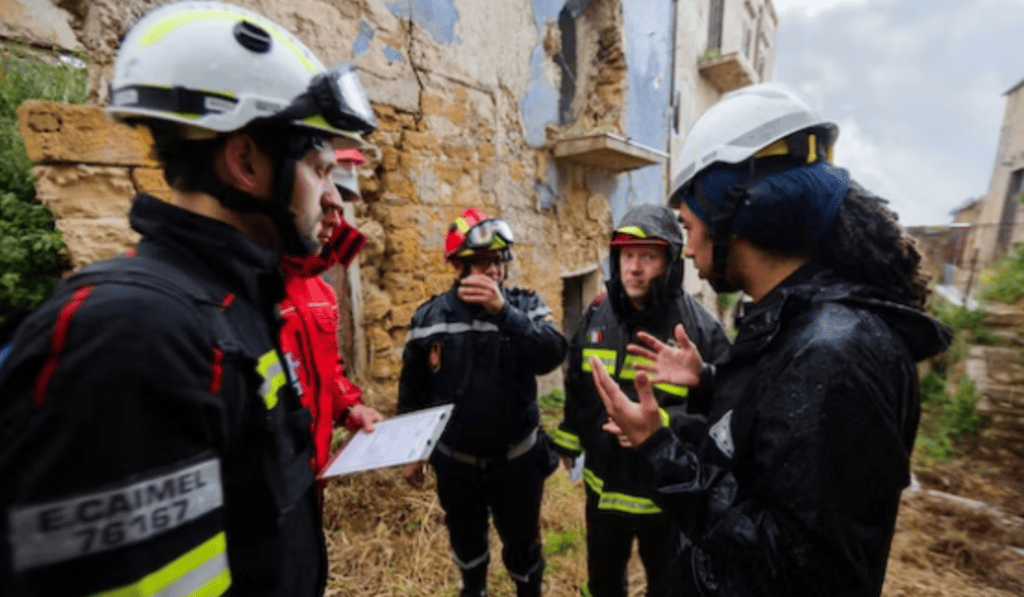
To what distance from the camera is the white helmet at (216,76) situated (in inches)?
39.6

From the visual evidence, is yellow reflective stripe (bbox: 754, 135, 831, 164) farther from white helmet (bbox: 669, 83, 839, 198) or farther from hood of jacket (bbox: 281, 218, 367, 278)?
hood of jacket (bbox: 281, 218, 367, 278)

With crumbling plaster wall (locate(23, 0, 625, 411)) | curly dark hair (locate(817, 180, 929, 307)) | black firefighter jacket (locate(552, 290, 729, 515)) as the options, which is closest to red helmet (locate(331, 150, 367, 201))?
crumbling plaster wall (locate(23, 0, 625, 411))

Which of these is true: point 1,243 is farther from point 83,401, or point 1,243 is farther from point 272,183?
point 83,401

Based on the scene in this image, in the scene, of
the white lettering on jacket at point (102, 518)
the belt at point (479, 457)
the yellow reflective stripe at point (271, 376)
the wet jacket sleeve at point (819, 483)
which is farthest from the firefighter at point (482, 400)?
the white lettering on jacket at point (102, 518)

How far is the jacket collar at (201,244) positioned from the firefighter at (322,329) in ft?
1.32

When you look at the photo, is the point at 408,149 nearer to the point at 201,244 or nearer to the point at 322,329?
the point at 322,329

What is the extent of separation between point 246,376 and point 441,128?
3629 millimetres

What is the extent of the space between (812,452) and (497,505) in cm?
204

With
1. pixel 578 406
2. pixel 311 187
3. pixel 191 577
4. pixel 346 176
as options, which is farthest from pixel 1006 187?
pixel 191 577

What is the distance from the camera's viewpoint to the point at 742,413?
121 centimetres

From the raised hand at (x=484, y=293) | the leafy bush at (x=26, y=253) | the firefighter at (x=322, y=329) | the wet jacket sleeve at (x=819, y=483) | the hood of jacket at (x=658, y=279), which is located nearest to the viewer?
the wet jacket sleeve at (x=819, y=483)

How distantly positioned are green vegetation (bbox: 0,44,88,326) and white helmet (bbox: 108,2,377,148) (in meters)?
1.90

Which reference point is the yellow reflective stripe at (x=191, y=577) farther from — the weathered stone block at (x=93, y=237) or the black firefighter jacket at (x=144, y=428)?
the weathered stone block at (x=93, y=237)

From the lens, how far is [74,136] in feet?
7.14
